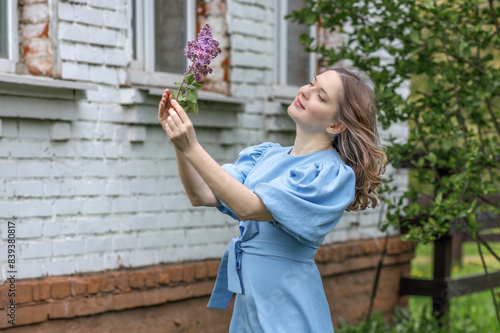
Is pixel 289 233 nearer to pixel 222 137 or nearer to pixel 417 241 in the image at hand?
pixel 417 241

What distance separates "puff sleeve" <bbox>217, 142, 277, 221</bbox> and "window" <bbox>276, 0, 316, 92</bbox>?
9.64 feet

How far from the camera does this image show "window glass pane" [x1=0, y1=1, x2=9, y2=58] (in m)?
3.77

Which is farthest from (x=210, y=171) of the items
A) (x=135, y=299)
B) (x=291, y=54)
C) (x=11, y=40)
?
(x=291, y=54)

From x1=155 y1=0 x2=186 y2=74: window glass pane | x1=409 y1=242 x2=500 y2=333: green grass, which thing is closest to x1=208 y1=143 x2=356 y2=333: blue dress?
x1=155 y1=0 x2=186 y2=74: window glass pane

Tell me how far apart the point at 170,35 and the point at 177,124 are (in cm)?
260

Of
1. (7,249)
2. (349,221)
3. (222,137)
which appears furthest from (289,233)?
(349,221)

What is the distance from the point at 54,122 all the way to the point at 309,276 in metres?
1.92

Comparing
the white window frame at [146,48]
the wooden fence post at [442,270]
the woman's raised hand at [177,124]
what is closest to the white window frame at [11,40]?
the white window frame at [146,48]

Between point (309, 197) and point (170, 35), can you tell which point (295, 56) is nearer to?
point (170, 35)

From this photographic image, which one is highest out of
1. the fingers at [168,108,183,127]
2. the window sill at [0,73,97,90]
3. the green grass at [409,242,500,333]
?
the window sill at [0,73,97,90]

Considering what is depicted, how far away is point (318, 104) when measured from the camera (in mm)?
2406

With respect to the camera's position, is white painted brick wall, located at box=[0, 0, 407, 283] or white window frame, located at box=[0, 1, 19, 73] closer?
white painted brick wall, located at box=[0, 0, 407, 283]

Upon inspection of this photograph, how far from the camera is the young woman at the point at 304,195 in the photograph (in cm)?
228

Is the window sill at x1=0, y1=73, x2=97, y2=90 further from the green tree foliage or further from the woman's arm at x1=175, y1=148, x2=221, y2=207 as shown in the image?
the green tree foliage
